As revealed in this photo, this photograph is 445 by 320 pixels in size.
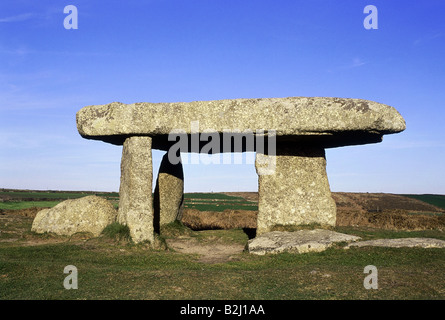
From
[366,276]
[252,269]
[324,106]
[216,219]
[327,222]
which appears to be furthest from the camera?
[216,219]

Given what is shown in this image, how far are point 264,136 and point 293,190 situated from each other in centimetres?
249

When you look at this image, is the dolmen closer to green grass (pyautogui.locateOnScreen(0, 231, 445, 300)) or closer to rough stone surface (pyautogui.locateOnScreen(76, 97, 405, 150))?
rough stone surface (pyautogui.locateOnScreen(76, 97, 405, 150))

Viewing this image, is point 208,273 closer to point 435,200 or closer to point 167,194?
point 167,194

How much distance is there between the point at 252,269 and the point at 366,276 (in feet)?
10.1

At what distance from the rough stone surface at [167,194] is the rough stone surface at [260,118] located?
396 cm

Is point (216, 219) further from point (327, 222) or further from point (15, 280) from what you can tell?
point (15, 280)

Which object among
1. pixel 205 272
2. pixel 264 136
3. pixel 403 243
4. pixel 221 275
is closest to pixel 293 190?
pixel 264 136

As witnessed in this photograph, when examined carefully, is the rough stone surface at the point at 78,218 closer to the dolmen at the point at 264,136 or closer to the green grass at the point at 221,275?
the dolmen at the point at 264,136

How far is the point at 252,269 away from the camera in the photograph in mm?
11055

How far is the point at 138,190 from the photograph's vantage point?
14.5 m

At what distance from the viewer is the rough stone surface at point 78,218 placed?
16.2 meters

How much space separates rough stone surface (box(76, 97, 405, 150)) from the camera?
13516 mm

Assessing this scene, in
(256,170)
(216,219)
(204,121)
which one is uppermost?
(204,121)
